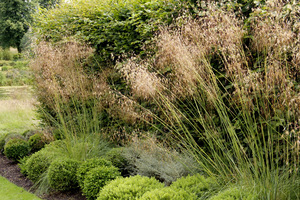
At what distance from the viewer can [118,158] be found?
425 centimetres

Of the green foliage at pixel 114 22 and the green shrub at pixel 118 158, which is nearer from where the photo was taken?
the green shrub at pixel 118 158

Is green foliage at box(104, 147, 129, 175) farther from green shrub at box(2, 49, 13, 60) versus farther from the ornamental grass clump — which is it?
green shrub at box(2, 49, 13, 60)

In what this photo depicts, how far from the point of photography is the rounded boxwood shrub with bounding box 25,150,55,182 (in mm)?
4551

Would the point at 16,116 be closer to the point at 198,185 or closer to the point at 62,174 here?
the point at 62,174

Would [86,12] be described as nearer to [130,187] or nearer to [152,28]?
[152,28]

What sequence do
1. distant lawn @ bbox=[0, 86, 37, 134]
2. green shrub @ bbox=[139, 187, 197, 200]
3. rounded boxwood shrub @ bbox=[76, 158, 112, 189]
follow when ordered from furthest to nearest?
distant lawn @ bbox=[0, 86, 37, 134] → rounded boxwood shrub @ bbox=[76, 158, 112, 189] → green shrub @ bbox=[139, 187, 197, 200]

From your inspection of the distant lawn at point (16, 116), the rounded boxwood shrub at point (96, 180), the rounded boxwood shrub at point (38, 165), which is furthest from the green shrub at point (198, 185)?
the distant lawn at point (16, 116)

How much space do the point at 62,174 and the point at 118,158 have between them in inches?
33.9

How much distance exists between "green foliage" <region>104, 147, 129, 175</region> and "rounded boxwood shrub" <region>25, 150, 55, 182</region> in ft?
3.53

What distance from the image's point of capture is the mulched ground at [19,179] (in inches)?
161

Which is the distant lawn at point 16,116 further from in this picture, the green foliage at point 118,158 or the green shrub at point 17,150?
the green foliage at point 118,158

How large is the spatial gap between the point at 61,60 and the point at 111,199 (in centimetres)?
286

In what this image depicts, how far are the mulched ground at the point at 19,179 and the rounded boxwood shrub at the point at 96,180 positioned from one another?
51 cm

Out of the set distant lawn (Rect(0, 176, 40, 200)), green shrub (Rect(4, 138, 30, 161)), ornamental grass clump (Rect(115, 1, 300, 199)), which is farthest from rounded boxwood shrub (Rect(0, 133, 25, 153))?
ornamental grass clump (Rect(115, 1, 300, 199))
